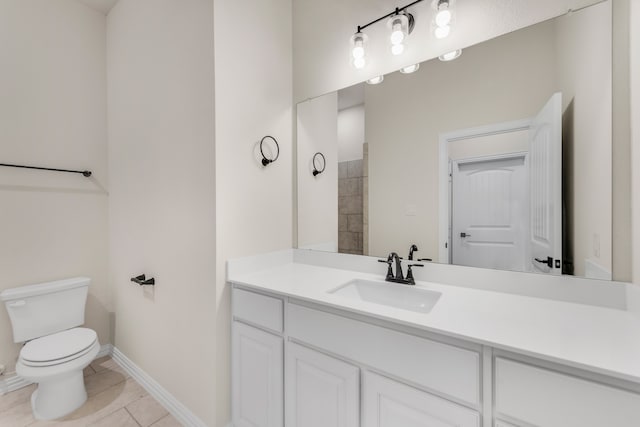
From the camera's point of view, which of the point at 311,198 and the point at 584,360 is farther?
the point at 311,198

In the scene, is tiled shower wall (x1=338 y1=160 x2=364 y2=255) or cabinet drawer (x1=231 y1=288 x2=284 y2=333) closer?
cabinet drawer (x1=231 y1=288 x2=284 y2=333)

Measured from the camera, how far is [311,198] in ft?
6.23

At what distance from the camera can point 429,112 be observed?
55.6 inches

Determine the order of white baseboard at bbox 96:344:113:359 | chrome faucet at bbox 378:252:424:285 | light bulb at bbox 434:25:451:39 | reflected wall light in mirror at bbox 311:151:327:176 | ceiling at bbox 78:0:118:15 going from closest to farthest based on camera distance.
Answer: light bulb at bbox 434:25:451:39 → chrome faucet at bbox 378:252:424:285 → reflected wall light in mirror at bbox 311:151:327:176 → ceiling at bbox 78:0:118:15 → white baseboard at bbox 96:344:113:359

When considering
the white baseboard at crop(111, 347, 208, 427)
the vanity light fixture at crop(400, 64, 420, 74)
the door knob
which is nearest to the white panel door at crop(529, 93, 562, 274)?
the door knob

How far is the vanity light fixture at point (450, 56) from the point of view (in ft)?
4.23

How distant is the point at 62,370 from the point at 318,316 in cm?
163

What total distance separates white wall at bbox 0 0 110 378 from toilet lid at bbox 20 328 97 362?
17.3 inches

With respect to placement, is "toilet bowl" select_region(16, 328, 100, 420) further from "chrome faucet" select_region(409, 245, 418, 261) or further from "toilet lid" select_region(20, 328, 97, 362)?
"chrome faucet" select_region(409, 245, 418, 261)

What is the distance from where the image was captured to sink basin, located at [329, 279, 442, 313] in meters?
1.27

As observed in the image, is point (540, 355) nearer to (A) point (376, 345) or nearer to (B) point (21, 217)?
(A) point (376, 345)

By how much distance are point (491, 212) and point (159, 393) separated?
2.28 meters

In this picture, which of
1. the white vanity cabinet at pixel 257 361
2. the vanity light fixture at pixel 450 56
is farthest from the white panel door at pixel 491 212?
the white vanity cabinet at pixel 257 361

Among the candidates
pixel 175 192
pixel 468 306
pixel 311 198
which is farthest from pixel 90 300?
pixel 468 306
